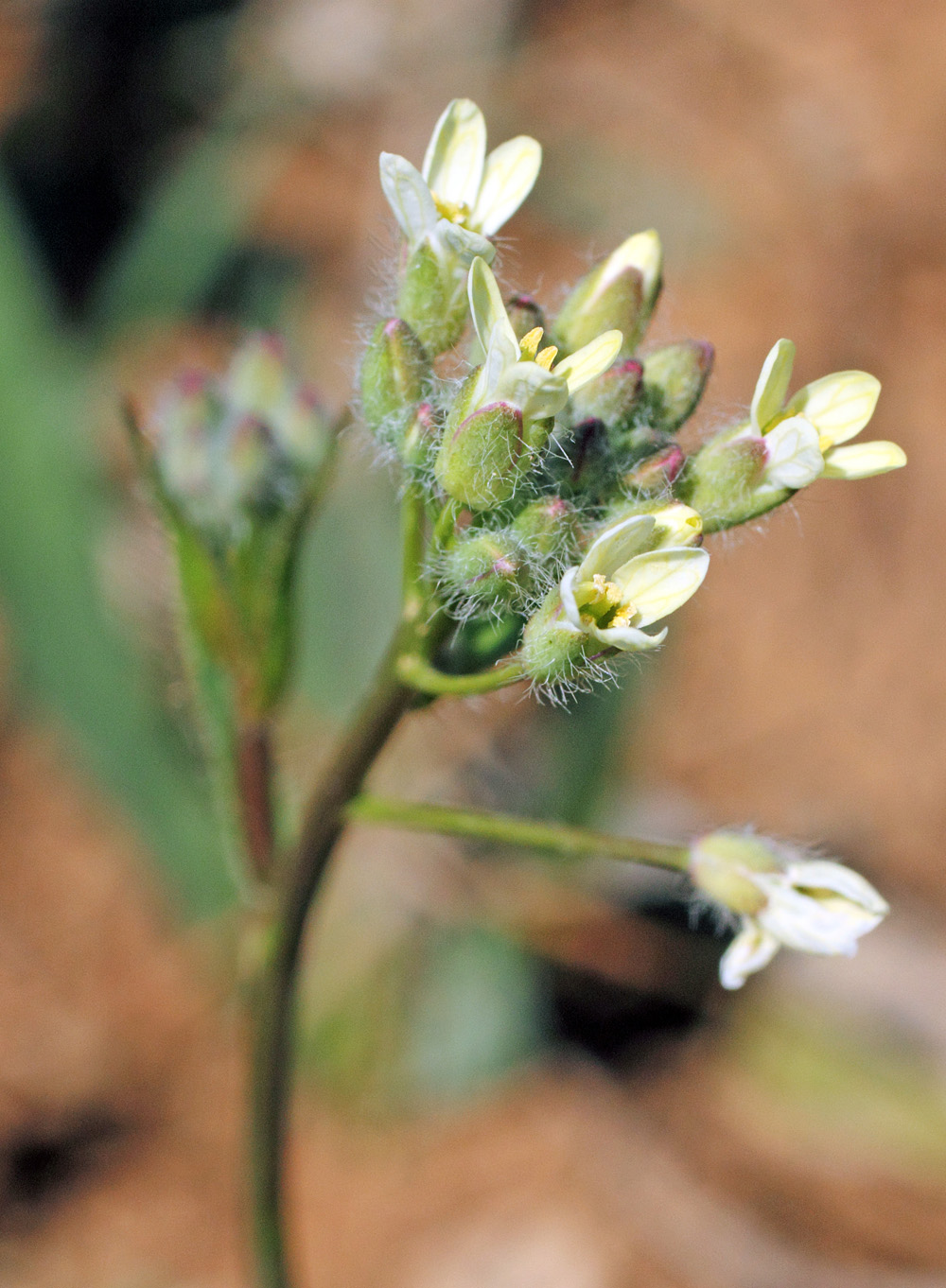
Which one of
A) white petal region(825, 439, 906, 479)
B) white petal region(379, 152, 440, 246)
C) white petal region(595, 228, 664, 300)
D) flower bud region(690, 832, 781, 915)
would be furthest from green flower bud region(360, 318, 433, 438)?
flower bud region(690, 832, 781, 915)

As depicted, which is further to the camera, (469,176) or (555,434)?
(469,176)

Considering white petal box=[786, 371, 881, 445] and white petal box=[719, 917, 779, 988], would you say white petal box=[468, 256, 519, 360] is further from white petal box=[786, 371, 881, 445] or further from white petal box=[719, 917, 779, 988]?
white petal box=[719, 917, 779, 988]

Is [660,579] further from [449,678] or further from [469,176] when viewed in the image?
[469,176]

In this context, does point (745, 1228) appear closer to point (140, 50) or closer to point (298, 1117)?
point (298, 1117)

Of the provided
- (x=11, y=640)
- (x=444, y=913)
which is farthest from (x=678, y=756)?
(x=11, y=640)

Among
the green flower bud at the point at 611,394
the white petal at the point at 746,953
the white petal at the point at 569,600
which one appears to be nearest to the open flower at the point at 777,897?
the white petal at the point at 746,953

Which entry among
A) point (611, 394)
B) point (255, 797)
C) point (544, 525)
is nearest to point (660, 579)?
point (544, 525)
